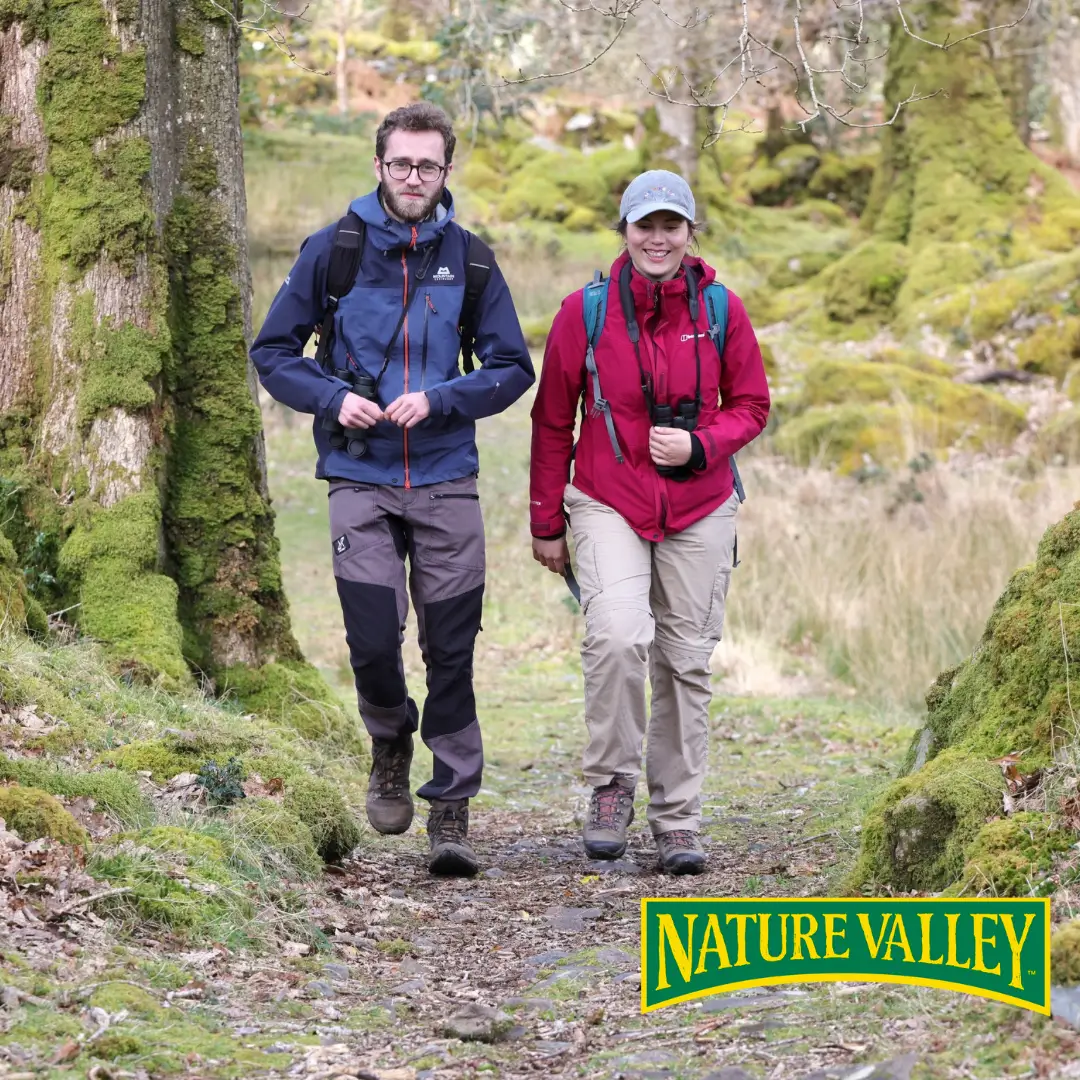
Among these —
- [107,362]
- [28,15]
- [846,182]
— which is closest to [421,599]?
[107,362]

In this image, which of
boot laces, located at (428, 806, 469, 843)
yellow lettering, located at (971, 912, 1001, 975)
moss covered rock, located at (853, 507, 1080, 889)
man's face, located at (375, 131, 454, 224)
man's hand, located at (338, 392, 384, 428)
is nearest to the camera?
yellow lettering, located at (971, 912, 1001, 975)

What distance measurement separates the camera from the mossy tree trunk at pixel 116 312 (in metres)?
6.12

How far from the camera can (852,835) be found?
5453mm

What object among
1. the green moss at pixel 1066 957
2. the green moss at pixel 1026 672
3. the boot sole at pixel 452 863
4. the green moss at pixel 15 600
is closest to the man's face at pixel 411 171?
the green moss at pixel 15 600

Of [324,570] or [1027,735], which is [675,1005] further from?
[324,570]

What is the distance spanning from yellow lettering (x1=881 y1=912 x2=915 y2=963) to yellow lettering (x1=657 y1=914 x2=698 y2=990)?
1.47 feet

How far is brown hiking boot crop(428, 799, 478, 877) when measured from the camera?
17.8 ft

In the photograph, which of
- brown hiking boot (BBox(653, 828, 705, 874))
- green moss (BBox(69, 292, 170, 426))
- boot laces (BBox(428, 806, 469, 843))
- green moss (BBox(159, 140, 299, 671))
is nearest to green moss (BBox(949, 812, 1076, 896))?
brown hiking boot (BBox(653, 828, 705, 874))

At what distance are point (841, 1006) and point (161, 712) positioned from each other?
3.03 m

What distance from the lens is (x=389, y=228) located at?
16.8ft

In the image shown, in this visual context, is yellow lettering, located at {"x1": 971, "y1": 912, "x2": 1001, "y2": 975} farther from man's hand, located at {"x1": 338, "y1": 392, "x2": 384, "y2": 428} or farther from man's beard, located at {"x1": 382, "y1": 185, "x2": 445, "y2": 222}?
man's beard, located at {"x1": 382, "y1": 185, "x2": 445, "y2": 222}

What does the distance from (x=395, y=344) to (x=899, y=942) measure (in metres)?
2.78

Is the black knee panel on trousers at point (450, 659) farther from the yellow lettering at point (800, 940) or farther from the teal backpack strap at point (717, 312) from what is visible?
the yellow lettering at point (800, 940)

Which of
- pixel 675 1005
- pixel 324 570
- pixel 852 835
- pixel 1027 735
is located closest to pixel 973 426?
pixel 324 570
